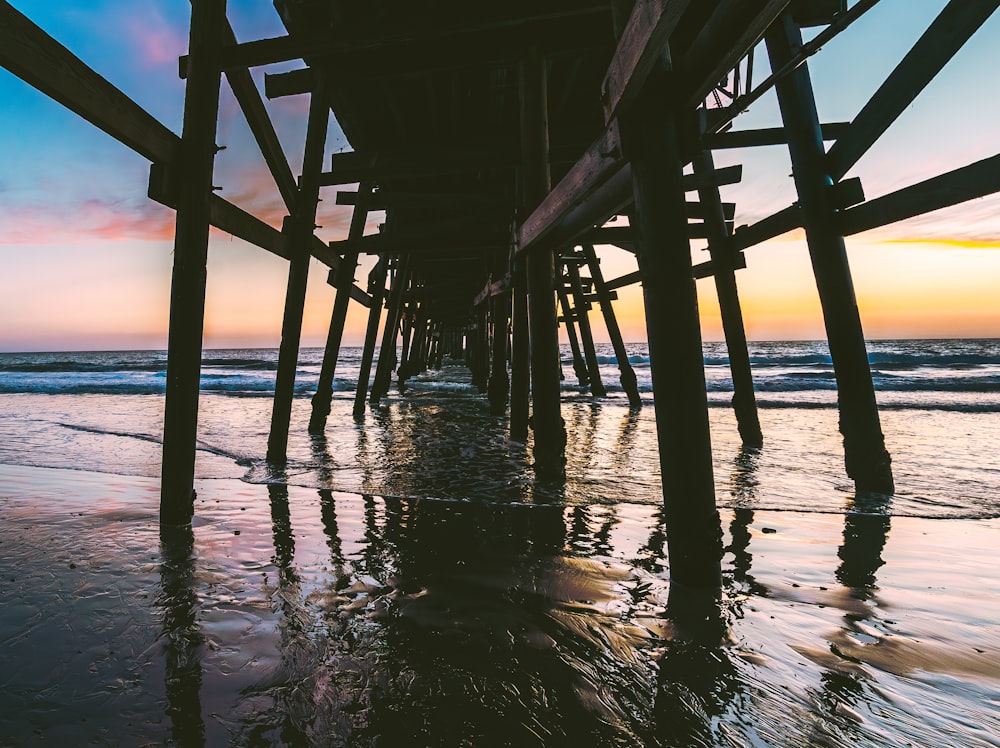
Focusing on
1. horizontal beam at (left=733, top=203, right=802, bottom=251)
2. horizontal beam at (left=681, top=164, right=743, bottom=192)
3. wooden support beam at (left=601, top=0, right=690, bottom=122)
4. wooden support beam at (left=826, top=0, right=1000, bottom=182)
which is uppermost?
horizontal beam at (left=681, top=164, right=743, bottom=192)

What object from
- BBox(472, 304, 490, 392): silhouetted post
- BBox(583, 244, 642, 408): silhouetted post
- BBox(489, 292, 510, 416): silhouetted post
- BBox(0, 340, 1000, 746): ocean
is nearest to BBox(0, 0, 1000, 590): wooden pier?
BBox(0, 340, 1000, 746): ocean

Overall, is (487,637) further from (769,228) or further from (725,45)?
(769,228)

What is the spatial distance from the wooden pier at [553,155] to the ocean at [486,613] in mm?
403

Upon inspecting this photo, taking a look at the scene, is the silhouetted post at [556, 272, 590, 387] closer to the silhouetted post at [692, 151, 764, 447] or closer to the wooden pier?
the wooden pier

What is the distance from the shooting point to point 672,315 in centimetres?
178

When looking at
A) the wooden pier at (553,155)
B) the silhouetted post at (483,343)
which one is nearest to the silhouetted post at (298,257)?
the wooden pier at (553,155)

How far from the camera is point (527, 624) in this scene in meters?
1.66

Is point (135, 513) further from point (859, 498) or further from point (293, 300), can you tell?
point (859, 498)

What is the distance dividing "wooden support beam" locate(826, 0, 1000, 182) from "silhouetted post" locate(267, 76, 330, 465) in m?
3.92

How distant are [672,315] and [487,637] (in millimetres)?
1314

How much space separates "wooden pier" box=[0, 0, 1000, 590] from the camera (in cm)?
178

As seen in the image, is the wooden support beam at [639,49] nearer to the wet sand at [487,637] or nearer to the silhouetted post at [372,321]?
the wet sand at [487,637]

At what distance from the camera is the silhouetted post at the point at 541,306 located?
148 inches

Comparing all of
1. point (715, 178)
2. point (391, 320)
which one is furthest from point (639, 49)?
point (391, 320)
